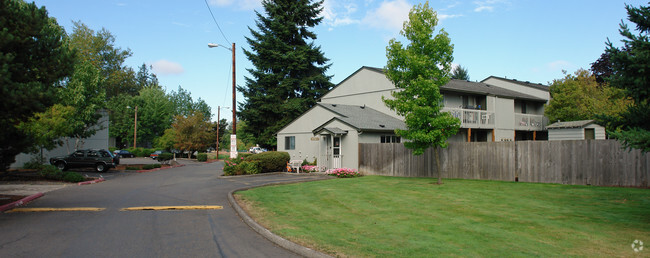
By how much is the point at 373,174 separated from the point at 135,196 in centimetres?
1291

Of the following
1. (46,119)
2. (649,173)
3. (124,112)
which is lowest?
(649,173)

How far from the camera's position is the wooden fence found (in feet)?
47.0

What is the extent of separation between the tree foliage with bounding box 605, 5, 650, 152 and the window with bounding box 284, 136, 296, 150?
22.6m

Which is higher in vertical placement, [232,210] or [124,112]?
[124,112]

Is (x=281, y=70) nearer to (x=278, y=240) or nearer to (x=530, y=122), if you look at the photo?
(x=530, y=122)

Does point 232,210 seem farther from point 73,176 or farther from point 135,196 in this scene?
point 73,176

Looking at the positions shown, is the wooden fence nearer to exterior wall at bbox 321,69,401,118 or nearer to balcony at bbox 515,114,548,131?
exterior wall at bbox 321,69,401,118

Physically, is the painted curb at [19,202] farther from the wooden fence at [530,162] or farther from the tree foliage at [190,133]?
the tree foliage at [190,133]

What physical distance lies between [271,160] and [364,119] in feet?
22.2

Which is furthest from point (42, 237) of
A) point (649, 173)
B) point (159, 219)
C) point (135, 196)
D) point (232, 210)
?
Answer: point (649, 173)

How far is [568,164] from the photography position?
15.6 meters

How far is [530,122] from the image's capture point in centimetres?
3216

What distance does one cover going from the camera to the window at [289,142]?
93.4 ft

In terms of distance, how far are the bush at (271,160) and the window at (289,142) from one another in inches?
118
